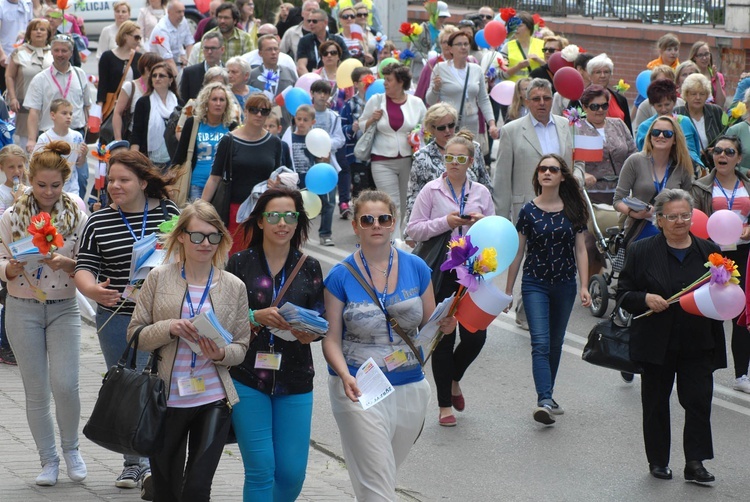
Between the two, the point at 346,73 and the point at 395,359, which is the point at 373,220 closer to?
the point at 395,359

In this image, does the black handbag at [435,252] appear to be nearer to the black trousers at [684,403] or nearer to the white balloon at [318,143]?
the black trousers at [684,403]

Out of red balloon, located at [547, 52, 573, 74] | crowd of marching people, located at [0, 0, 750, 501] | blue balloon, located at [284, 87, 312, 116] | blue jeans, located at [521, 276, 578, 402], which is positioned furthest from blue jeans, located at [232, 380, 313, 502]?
red balloon, located at [547, 52, 573, 74]

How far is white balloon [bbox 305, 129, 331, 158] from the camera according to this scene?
12758 mm

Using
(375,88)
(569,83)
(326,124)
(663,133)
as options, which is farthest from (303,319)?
(375,88)

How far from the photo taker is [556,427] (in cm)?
855

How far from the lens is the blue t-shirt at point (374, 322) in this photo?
6051 mm

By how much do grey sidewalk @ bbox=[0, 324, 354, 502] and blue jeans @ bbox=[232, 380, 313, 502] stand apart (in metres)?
0.94

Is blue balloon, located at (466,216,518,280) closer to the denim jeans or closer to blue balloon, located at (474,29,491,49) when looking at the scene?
the denim jeans

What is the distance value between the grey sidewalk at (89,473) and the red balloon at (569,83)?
6.42 m

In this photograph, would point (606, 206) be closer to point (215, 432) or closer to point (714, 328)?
point (714, 328)

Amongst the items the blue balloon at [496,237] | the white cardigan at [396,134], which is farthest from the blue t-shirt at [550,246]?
the white cardigan at [396,134]

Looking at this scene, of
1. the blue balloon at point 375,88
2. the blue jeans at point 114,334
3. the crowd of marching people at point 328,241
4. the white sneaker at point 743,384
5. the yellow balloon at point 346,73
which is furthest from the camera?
the yellow balloon at point 346,73

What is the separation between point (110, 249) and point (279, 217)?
41.4 inches

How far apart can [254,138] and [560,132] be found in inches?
109
